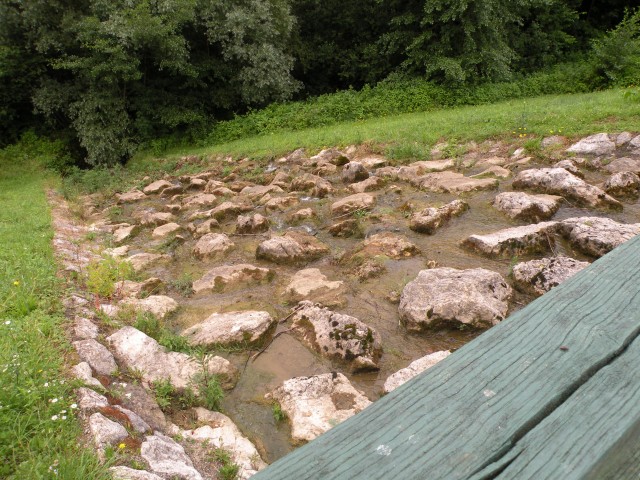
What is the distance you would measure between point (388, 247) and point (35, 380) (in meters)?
3.15

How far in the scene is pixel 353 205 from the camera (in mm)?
5887

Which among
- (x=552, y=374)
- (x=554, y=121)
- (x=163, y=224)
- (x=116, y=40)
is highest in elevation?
(x=116, y=40)

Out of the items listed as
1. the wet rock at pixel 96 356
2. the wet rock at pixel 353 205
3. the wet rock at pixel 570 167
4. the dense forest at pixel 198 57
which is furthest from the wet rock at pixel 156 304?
the dense forest at pixel 198 57

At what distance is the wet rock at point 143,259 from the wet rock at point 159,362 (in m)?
2.11

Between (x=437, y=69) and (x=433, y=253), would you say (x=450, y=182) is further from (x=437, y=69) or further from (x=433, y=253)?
(x=437, y=69)

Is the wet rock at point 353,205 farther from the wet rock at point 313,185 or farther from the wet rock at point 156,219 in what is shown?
the wet rock at point 156,219

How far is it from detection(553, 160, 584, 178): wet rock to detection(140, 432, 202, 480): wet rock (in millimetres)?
5254

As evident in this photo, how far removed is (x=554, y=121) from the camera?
7.20 m

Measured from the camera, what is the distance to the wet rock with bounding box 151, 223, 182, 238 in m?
6.37

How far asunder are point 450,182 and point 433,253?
190 centimetres

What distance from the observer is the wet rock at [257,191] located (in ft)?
24.7

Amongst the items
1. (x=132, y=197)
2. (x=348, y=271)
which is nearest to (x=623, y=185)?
(x=348, y=271)

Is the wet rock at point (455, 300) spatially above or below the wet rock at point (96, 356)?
below

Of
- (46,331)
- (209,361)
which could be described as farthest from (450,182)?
(46,331)
